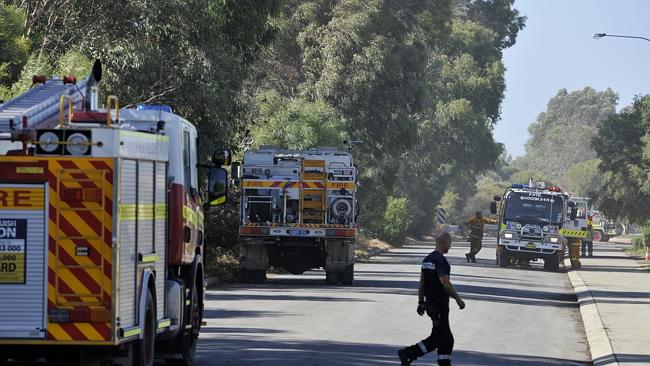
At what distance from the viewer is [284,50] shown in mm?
64500

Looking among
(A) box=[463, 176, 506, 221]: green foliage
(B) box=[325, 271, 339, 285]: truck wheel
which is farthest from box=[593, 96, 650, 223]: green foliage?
(A) box=[463, 176, 506, 221]: green foliage

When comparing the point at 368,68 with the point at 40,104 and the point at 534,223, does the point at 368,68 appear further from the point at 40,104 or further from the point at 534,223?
the point at 40,104

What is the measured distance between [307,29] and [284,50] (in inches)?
65.5

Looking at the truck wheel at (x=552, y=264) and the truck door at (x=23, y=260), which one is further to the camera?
the truck wheel at (x=552, y=264)

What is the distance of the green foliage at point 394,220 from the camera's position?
79.5 m

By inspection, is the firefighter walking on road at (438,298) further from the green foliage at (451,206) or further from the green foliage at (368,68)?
the green foliage at (451,206)

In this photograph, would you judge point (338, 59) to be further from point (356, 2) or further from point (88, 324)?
point (88, 324)

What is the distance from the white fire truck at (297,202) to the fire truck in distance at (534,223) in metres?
16.4

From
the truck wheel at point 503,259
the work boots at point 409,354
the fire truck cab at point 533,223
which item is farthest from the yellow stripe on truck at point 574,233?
the work boots at point 409,354

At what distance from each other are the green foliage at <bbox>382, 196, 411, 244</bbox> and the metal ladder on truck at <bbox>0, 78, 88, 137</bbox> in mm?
64175

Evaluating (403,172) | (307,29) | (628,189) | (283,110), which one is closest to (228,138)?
(283,110)

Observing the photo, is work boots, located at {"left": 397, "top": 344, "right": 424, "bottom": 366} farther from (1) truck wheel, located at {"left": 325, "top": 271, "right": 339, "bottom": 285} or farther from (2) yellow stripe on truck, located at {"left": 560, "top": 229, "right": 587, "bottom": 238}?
(2) yellow stripe on truck, located at {"left": 560, "top": 229, "right": 587, "bottom": 238}

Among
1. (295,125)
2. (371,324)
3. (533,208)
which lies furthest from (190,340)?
(533,208)

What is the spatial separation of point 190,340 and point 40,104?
3.72 m
